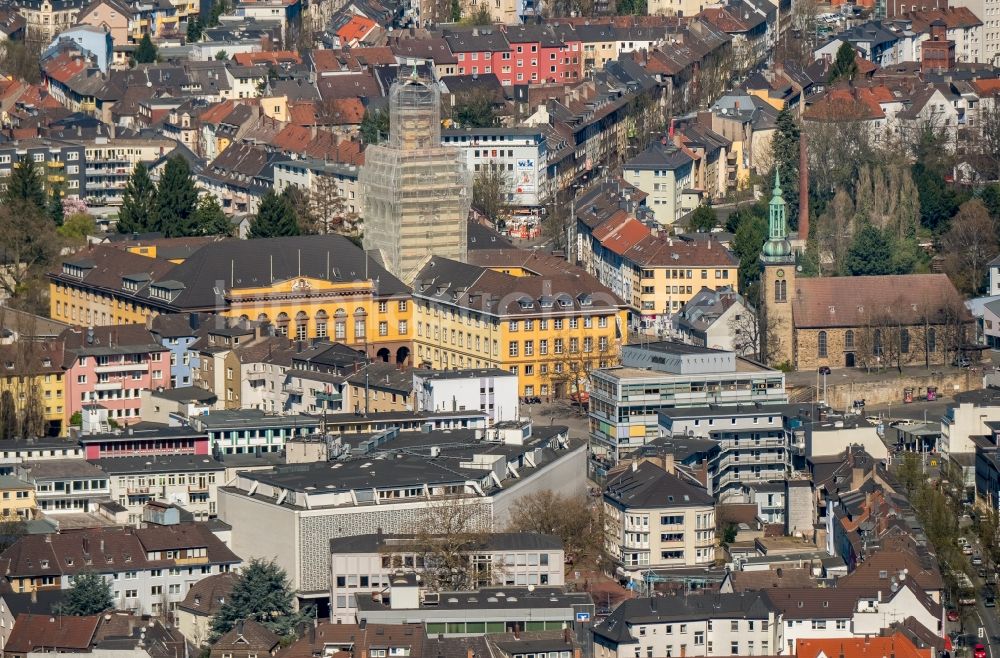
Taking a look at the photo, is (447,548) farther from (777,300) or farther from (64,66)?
(64,66)

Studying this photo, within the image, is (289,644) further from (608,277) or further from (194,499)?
(608,277)

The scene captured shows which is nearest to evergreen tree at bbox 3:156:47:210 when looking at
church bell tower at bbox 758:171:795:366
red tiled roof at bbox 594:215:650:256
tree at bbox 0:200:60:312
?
tree at bbox 0:200:60:312

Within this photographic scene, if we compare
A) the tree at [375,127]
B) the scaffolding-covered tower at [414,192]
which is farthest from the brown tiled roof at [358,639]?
the tree at [375,127]

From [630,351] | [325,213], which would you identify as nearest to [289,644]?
[630,351]

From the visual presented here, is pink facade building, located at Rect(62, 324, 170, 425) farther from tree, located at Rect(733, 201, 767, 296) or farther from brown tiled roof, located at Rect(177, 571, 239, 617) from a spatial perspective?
brown tiled roof, located at Rect(177, 571, 239, 617)

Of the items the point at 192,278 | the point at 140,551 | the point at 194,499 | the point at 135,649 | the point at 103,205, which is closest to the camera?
the point at 135,649

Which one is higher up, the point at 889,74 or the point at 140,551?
the point at 889,74

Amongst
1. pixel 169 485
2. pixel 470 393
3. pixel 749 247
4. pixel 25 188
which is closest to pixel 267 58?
pixel 25 188
